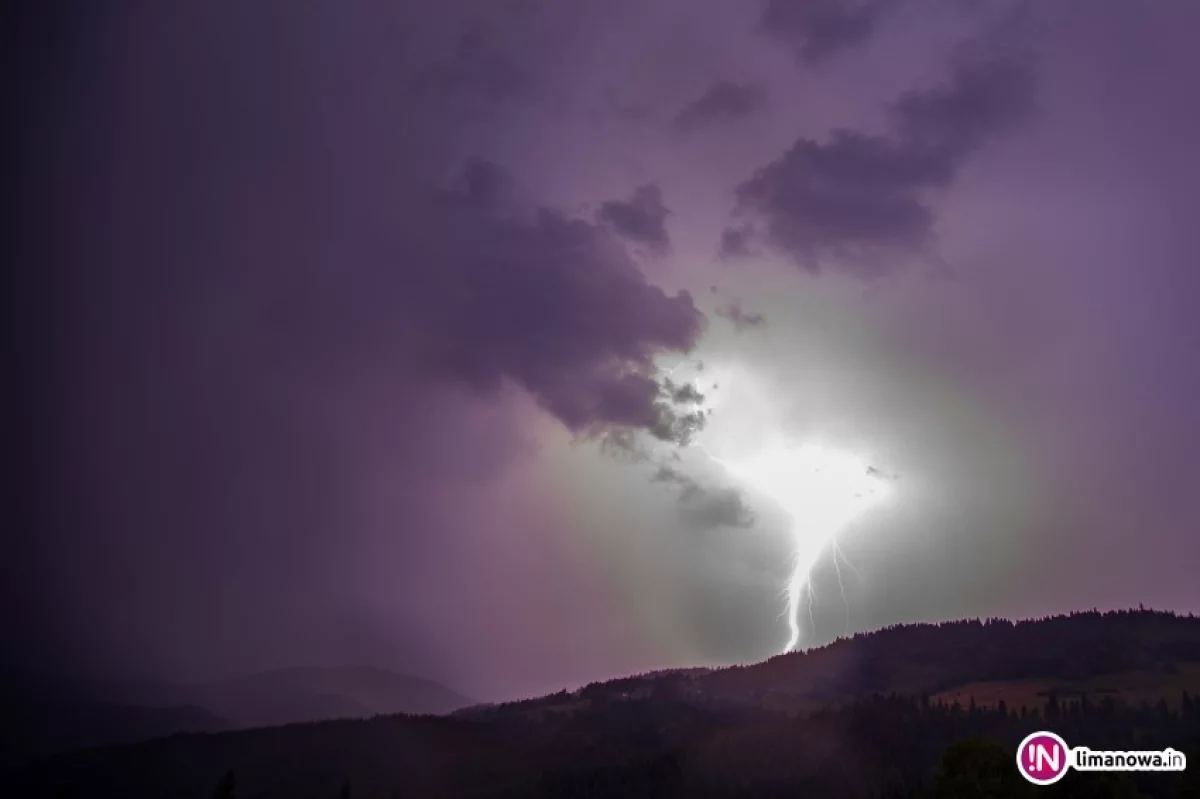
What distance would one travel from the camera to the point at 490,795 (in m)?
184

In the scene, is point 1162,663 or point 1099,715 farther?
point 1162,663

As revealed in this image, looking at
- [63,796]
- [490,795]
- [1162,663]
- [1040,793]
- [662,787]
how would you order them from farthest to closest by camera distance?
[1162,663], [490,795], [662,787], [63,796], [1040,793]

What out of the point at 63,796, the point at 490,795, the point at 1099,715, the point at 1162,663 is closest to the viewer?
the point at 63,796

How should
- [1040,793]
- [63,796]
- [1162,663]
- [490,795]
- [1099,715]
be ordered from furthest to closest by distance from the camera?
[1162,663], [490,795], [1099,715], [63,796], [1040,793]

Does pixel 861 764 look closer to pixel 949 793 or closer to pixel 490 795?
pixel 490 795

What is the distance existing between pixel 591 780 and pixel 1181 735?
362 feet

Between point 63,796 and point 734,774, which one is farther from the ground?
point 734,774

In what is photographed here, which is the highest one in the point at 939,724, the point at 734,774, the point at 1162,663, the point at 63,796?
the point at 1162,663

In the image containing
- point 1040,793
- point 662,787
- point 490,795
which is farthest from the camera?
point 490,795

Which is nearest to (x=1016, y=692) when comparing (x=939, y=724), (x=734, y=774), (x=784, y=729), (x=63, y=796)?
(x=939, y=724)

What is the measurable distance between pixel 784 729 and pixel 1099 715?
65288 mm

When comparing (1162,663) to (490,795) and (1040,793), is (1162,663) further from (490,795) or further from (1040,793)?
(1040,793)

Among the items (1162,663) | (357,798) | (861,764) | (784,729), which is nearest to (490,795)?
(357,798)

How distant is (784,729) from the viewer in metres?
191
